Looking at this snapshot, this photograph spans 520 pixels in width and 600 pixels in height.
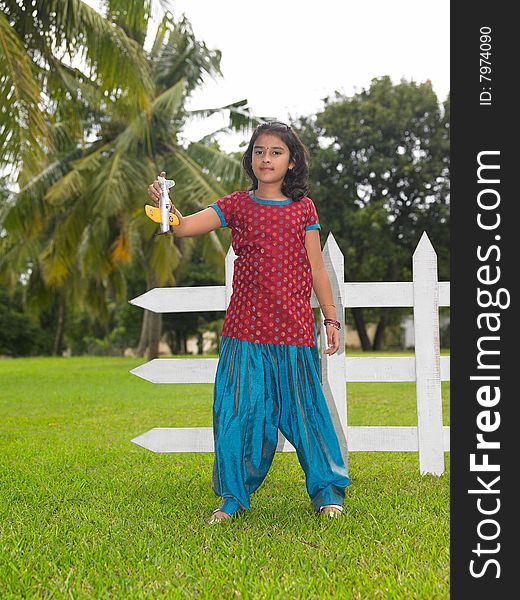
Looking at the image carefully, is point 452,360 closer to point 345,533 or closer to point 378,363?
point 345,533

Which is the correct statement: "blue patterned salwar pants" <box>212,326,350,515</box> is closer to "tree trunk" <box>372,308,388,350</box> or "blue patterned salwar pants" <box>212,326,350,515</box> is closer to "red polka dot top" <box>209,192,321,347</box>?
"red polka dot top" <box>209,192,321,347</box>

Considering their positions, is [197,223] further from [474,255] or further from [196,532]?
[474,255]

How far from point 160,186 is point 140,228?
15.2 meters

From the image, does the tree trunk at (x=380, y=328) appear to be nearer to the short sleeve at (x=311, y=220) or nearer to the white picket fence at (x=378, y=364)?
the white picket fence at (x=378, y=364)

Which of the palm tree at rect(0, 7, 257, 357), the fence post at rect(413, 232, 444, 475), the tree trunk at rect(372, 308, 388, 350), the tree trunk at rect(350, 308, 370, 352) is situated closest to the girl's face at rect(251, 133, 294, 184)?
the fence post at rect(413, 232, 444, 475)

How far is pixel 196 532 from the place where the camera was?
3369 millimetres

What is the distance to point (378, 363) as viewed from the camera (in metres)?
4.56

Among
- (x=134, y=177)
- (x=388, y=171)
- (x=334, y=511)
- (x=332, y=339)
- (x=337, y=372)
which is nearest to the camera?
(x=334, y=511)

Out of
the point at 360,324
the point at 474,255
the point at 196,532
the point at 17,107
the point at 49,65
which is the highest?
the point at 49,65

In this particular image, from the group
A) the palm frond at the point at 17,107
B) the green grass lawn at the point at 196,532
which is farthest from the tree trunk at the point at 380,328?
the green grass lawn at the point at 196,532

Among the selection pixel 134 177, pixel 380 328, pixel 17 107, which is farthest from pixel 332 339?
pixel 380 328

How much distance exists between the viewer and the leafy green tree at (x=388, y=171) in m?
26.6

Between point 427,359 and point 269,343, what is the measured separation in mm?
1257

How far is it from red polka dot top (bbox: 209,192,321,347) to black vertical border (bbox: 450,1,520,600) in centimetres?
190
